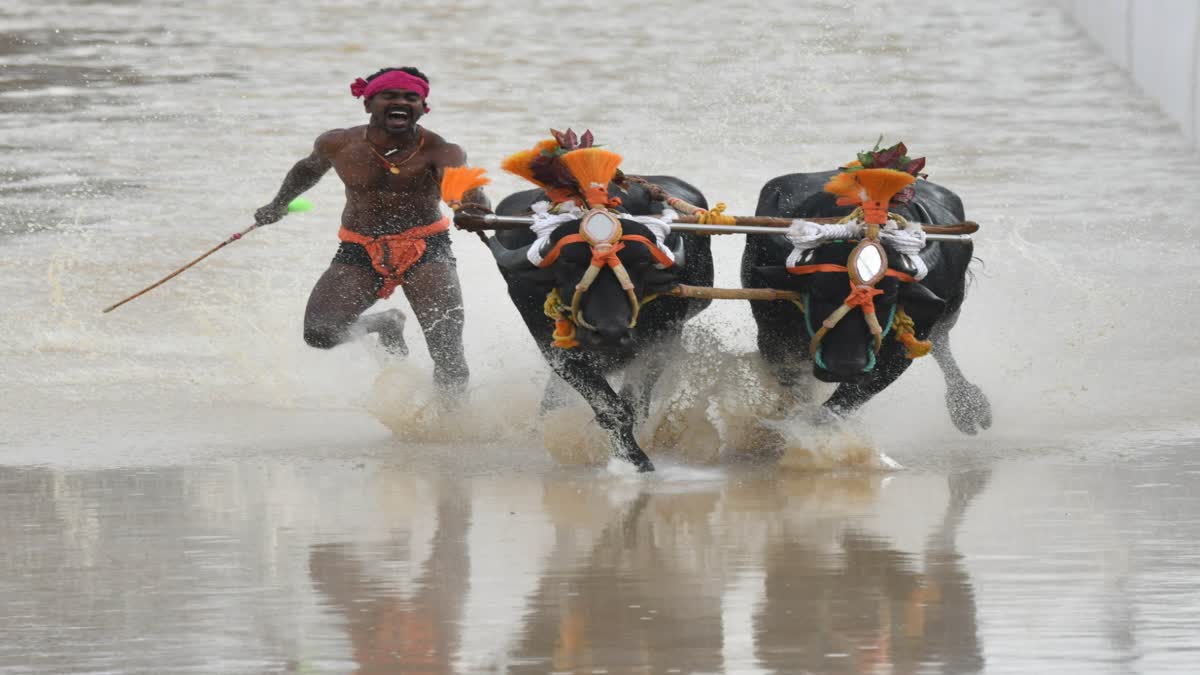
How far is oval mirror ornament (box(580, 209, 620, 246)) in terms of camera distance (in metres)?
7.93

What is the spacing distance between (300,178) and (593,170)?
6.22 ft

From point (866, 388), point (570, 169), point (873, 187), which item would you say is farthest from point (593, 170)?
point (866, 388)

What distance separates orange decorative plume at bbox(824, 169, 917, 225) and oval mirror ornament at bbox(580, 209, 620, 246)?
0.82 metres

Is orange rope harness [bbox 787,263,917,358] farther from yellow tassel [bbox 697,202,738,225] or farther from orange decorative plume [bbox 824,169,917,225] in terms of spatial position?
yellow tassel [bbox 697,202,738,225]

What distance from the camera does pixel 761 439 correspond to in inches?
343

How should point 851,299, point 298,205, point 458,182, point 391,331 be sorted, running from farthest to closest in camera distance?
point 391,331, point 298,205, point 458,182, point 851,299

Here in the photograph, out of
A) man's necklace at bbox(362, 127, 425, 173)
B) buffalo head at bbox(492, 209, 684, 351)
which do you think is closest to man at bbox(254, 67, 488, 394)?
man's necklace at bbox(362, 127, 425, 173)

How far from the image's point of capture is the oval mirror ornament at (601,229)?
7934 mm

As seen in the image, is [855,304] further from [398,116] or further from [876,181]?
[398,116]

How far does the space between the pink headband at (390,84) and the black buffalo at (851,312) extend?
1.48 m

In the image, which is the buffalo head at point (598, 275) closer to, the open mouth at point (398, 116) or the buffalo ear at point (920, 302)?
the buffalo ear at point (920, 302)

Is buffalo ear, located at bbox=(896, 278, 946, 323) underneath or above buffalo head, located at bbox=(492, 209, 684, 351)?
underneath

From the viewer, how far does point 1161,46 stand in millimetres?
17641

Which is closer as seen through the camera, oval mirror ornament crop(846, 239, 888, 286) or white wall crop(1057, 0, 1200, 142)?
oval mirror ornament crop(846, 239, 888, 286)
